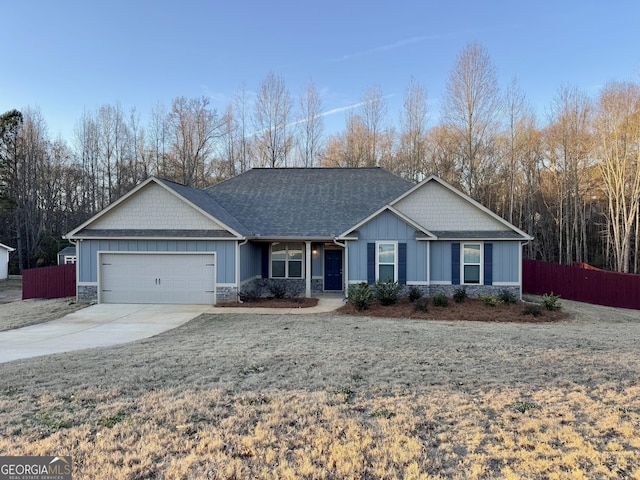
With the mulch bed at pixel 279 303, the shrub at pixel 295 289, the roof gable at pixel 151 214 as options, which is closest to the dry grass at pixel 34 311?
the roof gable at pixel 151 214

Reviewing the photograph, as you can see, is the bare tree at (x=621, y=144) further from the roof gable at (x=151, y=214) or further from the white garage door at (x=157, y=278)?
the roof gable at (x=151, y=214)

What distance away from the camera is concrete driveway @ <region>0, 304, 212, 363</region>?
8194mm

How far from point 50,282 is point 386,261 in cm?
1429

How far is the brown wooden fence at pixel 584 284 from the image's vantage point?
1559 cm

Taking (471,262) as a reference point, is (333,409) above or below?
below

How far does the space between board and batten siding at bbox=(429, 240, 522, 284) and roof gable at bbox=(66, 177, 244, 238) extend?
809 cm

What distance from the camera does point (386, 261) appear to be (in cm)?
1430

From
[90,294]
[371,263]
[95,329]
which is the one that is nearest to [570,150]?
[371,263]

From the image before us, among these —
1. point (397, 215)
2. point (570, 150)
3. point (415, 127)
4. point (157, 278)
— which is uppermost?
point (415, 127)

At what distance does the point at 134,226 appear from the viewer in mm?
14234

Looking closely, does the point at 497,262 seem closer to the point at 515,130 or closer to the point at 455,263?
the point at 455,263

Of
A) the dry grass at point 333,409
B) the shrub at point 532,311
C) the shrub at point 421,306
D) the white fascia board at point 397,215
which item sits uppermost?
the white fascia board at point 397,215

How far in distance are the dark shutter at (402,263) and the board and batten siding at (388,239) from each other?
113 millimetres

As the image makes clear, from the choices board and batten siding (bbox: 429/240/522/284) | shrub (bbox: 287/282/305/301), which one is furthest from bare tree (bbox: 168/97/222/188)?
board and batten siding (bbox: 429/240/522/284)
